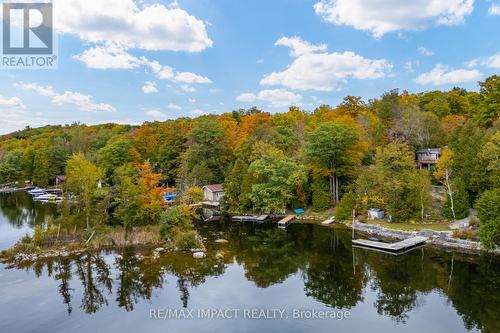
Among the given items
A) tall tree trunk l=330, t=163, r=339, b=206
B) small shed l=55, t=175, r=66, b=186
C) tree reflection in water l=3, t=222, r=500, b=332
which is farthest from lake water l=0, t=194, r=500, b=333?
small shed l=55, t=175, r=66, b=186

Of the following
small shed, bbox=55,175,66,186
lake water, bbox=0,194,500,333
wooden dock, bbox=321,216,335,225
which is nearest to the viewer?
lake water, bbox=0,194,500,333

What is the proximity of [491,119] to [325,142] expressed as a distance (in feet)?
71.0

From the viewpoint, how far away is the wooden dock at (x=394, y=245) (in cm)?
2747

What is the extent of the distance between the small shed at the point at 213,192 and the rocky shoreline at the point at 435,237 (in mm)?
20122

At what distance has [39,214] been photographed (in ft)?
146

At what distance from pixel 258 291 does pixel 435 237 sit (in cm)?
1618

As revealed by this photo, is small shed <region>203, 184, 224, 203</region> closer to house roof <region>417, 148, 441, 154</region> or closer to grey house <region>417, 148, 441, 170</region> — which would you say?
grey house <region>417, 148, 441, 170</region>

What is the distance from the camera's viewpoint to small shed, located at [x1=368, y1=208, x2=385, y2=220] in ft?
116

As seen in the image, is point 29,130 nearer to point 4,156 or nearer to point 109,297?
point 4,156

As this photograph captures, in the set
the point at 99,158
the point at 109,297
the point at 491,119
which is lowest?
the point at 109,297

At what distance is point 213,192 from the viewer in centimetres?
4906

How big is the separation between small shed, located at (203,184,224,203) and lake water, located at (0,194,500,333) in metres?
18.9

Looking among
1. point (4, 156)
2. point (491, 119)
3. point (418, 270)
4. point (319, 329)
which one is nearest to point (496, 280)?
point (418, 270)

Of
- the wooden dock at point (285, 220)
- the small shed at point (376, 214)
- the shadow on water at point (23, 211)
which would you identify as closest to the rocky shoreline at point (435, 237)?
the small shed at point (376, 214)
